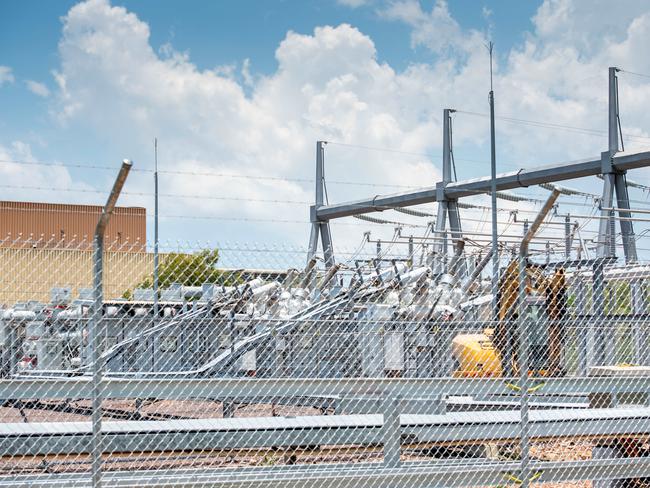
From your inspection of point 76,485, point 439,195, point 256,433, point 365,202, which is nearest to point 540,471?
point 256,433

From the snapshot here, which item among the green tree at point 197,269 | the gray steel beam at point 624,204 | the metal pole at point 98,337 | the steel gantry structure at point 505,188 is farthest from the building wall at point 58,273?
the gray steel beam at point 624,204

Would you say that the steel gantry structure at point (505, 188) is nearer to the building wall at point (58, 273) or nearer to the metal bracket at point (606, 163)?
the metal bracket at point (606, 163)

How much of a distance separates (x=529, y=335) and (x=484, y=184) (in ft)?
44.9

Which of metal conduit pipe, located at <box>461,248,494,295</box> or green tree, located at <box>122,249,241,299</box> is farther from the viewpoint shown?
metal conduit pipe, located at <box>461,248,494,295</box>

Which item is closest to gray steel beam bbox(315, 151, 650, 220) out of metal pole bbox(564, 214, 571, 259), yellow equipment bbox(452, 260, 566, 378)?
metal pole bbox(564, 214, 571, 259)

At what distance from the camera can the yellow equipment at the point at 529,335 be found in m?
12.7

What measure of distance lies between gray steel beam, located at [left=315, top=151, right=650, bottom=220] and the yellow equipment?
8995 millimetres

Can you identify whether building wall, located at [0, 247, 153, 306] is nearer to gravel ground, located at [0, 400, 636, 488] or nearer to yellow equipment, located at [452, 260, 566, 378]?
gravel ground, located at [0, 400, 636, 488]

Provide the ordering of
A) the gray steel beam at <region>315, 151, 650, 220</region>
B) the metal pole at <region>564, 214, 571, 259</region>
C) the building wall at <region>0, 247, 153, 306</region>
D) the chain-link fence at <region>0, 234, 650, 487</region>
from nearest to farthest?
the chain-link fence at <region>0, 234, 650, 487</region> < the metal pole at <region>564, 214, 571, 259</region> < the building wall at <region>0, 247, 153, 306</region> < the gray steel beam at <region>315, 151, 650, 220</region>

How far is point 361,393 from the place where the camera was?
748 centimetres

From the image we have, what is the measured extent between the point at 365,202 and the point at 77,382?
26.4 m

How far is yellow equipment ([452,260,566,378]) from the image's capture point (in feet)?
41.6

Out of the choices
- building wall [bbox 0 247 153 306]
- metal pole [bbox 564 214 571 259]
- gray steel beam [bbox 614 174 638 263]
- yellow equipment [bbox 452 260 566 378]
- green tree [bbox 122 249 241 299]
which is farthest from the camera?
gray steel beam [bbox 614 174 638 263]

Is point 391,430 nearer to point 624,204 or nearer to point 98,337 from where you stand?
point 98,337
